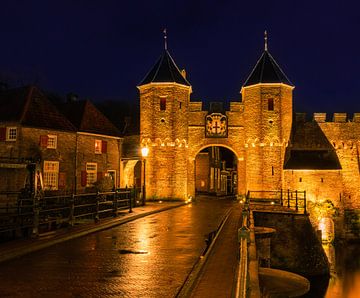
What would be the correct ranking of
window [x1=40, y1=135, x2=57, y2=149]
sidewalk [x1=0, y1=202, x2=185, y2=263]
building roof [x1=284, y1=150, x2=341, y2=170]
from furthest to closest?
building roof [x1=284, y1=150, x2=341, y2=170] < window [x1=40, y1=135, x2=57, y2=149] < sidewalk [x1=0, y1=202, x2=185, y2=263]

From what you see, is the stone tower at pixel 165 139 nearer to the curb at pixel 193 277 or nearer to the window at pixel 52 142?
the window at pixel 52 142

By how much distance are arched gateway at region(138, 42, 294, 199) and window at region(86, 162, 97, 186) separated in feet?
13.5

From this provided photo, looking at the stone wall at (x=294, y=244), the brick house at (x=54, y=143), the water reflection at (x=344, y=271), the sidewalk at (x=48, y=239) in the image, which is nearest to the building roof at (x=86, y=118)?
the brick house at (x=54, y=143)

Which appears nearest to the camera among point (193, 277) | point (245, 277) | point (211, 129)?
point (245, 277)

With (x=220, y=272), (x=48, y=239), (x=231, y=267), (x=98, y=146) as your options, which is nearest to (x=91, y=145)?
(x=98, y=146)

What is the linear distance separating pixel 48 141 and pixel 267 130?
16.0 metres

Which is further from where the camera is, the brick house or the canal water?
the brick house

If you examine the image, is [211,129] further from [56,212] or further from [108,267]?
[108,267]

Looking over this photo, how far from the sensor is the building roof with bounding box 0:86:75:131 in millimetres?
28562

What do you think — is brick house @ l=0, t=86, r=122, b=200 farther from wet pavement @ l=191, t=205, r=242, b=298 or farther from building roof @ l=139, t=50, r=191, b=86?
wet pavement @ l=191, t=205, r=242, b=298

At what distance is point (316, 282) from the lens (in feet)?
69.5

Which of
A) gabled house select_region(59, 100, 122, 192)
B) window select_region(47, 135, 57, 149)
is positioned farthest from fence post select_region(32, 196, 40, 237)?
gabled house select_region(59, 100, 122, 192)

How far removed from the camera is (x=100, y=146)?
33938 mm

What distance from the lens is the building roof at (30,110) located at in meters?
28.6
